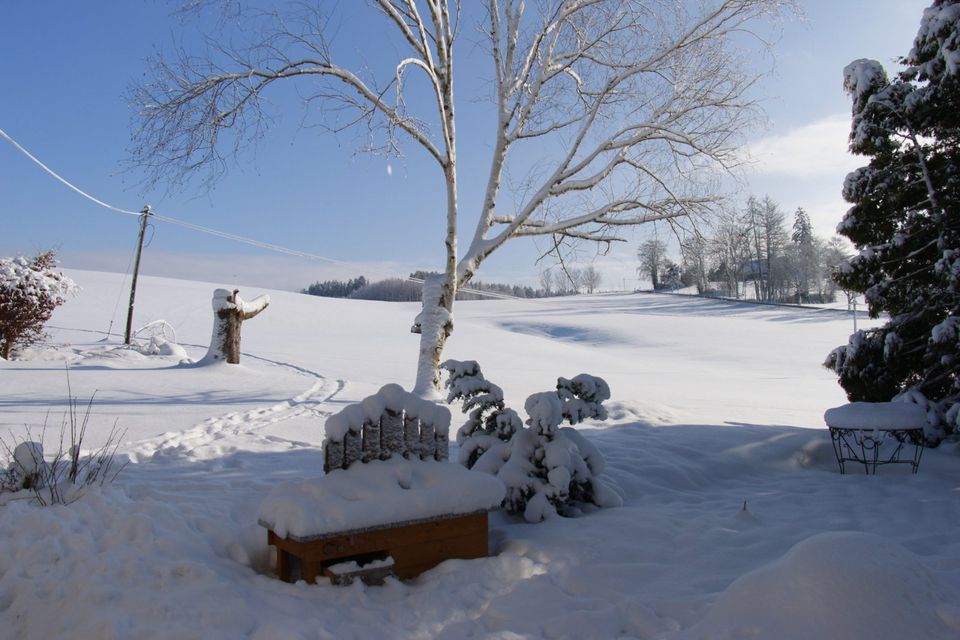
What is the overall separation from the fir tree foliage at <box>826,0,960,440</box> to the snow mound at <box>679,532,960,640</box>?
17.0ft

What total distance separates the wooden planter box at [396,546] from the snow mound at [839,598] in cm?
140

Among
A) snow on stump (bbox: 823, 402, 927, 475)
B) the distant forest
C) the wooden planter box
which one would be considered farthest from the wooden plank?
the distant forest

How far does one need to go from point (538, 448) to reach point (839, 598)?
8.08ft

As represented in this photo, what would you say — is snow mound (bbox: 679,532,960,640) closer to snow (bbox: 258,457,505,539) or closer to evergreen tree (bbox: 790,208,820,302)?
snow (bbox: 258,457,505,539)

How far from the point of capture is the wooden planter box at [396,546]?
132 inches

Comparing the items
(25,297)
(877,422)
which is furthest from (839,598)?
(25,297)

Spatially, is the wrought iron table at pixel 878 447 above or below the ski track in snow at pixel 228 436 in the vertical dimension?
below

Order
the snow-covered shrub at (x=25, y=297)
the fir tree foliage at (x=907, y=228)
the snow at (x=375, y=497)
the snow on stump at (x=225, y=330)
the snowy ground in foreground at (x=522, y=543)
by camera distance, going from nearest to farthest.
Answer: the snowy ground in foreground at (x=522, y=543) < the snow at (x=375, y=497) < the fir tree foliage at (x=907, y=228) < the snow on stump at (x=225, y=330) < the snow-covered shrub at (x=25, y=297)

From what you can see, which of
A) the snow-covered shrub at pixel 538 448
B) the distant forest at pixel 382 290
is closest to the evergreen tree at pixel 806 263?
the distant forest at pixel 382 290

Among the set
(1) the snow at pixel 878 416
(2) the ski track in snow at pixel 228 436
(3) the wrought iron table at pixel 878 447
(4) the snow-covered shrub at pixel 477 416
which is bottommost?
(3) the wrought iron table at pixel 878 447

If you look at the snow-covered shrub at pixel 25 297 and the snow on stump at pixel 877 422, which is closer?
the snow on stump at pixel 877 422

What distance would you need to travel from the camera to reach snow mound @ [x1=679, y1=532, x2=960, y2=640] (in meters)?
2.59

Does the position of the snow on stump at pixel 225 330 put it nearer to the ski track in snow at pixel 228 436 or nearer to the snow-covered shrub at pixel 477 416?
the ski track in snow at pixel 228 436

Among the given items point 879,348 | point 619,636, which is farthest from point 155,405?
point 879,348
